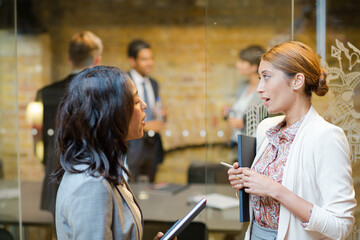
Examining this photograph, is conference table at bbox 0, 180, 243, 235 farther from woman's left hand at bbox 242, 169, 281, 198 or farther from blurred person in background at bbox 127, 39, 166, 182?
woman's left hand at bbox 242, 169, 281, 198

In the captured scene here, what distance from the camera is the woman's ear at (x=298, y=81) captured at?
4.62 feet

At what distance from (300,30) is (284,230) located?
3.77 ft

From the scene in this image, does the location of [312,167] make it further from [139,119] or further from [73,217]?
[73,217]

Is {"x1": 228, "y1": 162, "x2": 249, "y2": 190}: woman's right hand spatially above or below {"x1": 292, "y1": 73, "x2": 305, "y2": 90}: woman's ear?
below

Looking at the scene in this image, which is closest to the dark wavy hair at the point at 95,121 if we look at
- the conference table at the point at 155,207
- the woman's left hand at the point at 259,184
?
the woman's left hand at the point at 259,184

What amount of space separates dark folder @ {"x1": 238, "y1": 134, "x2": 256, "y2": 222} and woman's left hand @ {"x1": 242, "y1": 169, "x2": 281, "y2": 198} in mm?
81

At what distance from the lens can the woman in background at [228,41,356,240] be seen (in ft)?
4.23

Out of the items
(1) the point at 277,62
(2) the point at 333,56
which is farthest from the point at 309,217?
(2) the point at 333,56

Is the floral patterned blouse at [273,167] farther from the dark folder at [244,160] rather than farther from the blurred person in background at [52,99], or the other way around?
the blurred person in background at [52,99]

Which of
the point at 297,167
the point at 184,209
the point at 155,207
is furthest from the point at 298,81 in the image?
the point at 155,207

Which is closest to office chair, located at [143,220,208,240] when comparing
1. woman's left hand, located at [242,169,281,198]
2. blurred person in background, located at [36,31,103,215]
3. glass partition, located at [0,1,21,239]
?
blurred person in background, located at [36,31,103,215]

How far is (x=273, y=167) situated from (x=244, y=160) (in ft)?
0.41

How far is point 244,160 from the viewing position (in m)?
1.51

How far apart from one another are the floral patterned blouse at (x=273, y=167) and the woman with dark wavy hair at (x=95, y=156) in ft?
1.74
